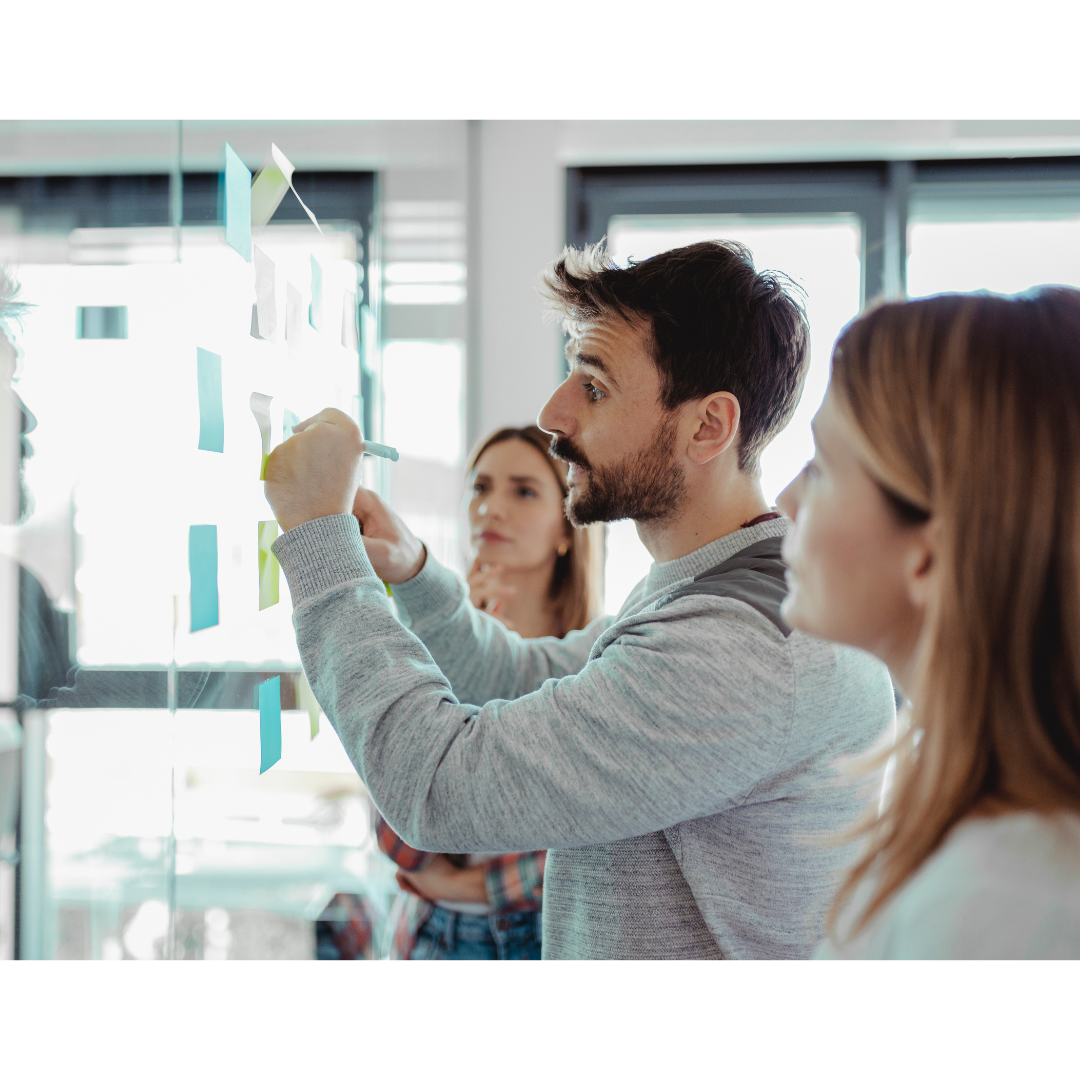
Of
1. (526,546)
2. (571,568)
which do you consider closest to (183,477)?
(526,546)

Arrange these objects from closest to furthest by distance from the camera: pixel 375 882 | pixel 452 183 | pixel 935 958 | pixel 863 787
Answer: pixel 935 958, pixel 863 787, pixel 375 882, pixel 452 183

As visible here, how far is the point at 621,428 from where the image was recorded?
0.90 meters

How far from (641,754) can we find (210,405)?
0.49 meters

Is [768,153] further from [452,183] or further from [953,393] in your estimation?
[953,393]

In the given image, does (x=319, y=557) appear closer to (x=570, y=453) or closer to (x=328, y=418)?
(x=328, y=418)

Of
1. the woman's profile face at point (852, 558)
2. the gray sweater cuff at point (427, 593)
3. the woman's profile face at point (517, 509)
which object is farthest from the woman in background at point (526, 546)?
the woman's profile face at point (852, 558)

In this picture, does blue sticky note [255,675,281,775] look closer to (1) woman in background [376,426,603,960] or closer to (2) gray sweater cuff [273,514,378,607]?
(2) gray sweater cuff [273,514,378,607]

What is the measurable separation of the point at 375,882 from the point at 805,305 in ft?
4.48

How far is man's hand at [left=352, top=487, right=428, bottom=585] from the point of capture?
1021mm

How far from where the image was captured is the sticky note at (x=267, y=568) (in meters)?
0.93

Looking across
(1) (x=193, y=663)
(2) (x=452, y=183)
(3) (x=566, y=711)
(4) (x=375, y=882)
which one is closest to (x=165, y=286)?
(1) (x=193, y=663)

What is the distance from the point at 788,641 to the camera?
28.3 inches

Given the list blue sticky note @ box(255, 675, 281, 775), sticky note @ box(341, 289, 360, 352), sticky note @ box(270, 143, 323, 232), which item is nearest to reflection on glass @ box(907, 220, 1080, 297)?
sticky note @ box(341, 289, 360, 352)

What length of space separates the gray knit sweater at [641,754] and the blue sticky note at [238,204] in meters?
0.30
